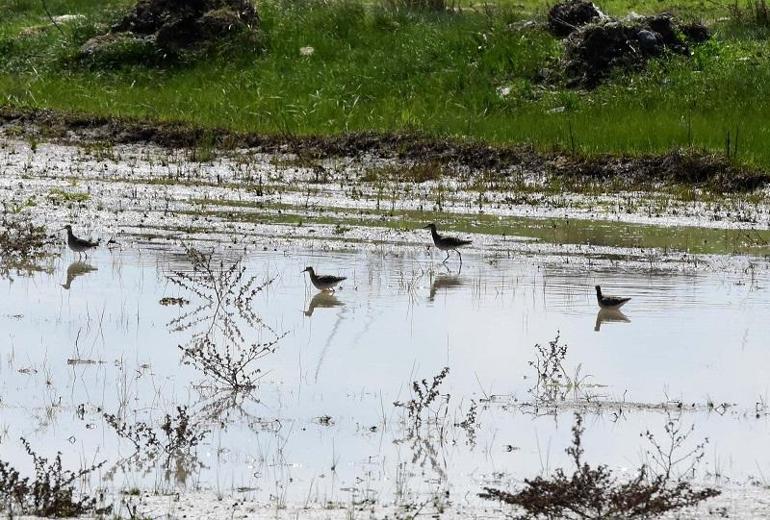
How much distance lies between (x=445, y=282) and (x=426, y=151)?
8.03 m

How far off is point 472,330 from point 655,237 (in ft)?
18.4

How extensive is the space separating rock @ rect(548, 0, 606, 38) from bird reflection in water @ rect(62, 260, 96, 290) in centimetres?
1471

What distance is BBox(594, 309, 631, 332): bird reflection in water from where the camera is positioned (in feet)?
39.7

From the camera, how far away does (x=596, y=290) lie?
41.6 ft

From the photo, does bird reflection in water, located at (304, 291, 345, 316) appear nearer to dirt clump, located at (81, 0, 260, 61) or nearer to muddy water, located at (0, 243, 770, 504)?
muddy water, located at (0, 243, 770, 504)

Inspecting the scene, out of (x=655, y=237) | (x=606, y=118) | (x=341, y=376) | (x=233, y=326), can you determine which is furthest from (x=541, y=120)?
(x=341, y=376)

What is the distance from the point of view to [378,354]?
1083 centimetres

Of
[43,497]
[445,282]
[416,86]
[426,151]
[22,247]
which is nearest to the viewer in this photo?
[43,497]

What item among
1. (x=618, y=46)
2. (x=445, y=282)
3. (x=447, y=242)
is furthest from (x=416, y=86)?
(x=445, y=282)

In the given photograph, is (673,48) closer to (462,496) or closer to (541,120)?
(541,120)

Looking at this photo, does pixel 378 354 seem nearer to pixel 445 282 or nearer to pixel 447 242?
pixel 445 282

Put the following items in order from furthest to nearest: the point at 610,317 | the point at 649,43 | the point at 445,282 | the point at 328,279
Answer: the point at 649,43, the point at 445,282, the point at 328,279, the point at 610,317

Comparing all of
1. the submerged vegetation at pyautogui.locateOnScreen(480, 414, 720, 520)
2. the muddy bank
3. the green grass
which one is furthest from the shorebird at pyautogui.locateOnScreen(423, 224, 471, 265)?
the submerged vegetation at pyautogui.locateOnScreen(480, 414, 720, 520)

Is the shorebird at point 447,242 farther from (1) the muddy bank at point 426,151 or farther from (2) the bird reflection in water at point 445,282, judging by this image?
(1) the muddy bank at point 426,151
